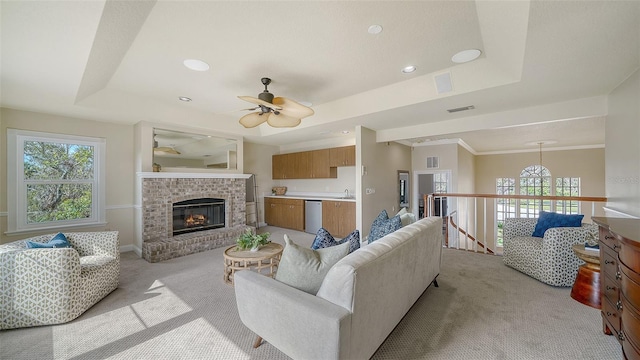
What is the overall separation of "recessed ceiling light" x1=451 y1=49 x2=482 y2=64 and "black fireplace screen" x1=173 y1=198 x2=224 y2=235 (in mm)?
4904

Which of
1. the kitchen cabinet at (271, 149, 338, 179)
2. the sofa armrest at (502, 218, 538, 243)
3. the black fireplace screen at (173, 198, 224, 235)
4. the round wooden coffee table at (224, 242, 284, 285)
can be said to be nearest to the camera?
the round wooden coffee table at (224, 242, 284, 285)

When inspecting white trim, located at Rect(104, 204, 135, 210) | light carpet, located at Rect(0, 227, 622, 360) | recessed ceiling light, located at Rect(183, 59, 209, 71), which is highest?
recessed ceiling light, located at Rect(183, 59, 209, 71)

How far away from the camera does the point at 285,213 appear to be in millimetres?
6551

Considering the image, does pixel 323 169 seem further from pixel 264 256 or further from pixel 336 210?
pixel 264 256

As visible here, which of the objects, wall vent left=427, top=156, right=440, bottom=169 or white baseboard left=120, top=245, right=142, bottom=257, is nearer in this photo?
white baseboard left=120, top=245, right=142, bottom=257

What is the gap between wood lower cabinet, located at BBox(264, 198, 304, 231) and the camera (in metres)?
6.25

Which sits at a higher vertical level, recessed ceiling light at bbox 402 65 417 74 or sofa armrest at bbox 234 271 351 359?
recessed ceiling light at bbox 402 65 417 74

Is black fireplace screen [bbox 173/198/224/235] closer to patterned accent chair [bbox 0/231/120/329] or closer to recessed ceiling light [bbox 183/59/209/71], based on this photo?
patterned accent chair [bbox 0/231/120/329]

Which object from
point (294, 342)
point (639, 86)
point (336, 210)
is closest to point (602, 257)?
point (639, 86)

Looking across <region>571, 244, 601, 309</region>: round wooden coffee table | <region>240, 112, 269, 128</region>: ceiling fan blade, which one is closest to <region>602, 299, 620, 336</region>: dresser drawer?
<region>571, 244, 601, 309</region>: round wooden coffee table

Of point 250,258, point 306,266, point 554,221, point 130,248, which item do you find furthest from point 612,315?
point 130,248

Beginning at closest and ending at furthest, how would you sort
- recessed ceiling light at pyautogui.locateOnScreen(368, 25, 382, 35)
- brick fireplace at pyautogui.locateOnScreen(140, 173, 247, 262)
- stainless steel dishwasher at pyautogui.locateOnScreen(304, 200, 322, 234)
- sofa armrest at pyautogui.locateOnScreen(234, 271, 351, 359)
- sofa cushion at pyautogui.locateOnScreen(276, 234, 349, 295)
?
sofa armrest at pyautogui.locateOnScreen(234, 271, 351, 359), sofa cushion at pyautogui.locateOnScreen(276, 234, 349, 295), recessed ceiling light at pyautogui.locateOnScreen(368, 25, 382, 35), brick fireplace at pyautogui.locateOnScreen(140, 173, 247, 262), stainless steel dishwasher at pyautogui.locateOnScreen(304, 200, 322, 234)

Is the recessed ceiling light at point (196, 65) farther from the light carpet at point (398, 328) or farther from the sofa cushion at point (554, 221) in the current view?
the sofa cushion at point (554, 221)

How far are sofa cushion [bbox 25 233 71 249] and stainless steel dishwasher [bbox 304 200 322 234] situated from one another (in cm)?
422
